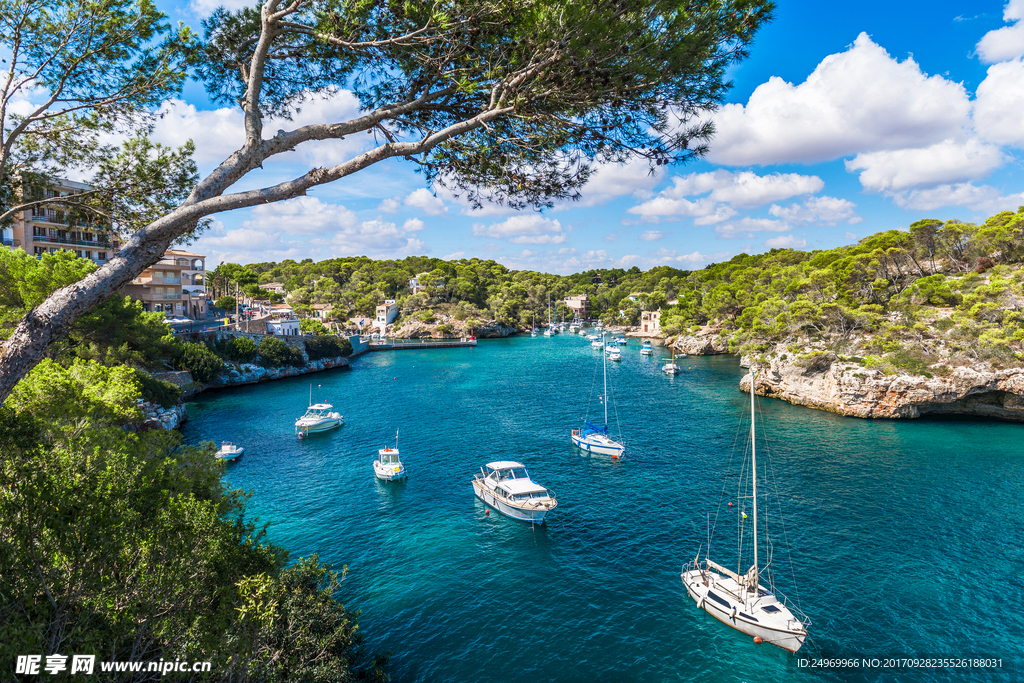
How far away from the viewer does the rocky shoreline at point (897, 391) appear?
3525 centimetres

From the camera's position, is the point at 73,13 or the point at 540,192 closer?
the point at 73,13

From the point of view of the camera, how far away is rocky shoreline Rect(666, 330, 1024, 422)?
35.2 metres

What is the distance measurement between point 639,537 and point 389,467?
14622 millimetres

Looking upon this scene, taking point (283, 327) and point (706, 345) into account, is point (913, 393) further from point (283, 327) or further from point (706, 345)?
point (283, 327)

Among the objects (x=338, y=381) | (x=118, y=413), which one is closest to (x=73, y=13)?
(x=118, y=413)

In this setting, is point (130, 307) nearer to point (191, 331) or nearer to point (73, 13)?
point (191, 331)

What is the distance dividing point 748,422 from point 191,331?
2395 inches

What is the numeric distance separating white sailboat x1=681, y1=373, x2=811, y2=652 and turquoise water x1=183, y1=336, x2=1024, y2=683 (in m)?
0.37

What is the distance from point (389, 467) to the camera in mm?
27953

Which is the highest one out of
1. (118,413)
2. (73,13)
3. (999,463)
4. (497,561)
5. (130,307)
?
(73,13)

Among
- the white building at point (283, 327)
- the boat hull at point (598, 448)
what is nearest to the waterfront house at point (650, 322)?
the white building at point (283, 327)

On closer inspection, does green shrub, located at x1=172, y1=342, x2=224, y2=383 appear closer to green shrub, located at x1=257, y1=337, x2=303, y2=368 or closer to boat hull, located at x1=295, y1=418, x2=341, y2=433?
green shrub, located at x1=257, y1=337, x2=303, y2=368

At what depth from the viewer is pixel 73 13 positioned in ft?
26.1

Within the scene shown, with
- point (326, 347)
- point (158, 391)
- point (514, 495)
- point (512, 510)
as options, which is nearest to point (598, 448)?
point (514, 495)
